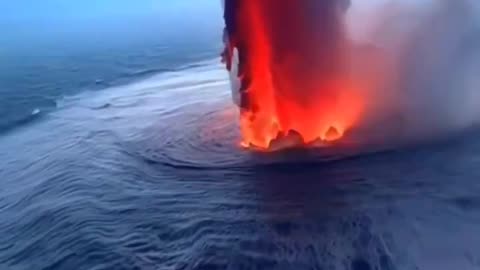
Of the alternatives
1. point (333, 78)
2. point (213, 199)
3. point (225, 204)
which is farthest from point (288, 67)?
point (225, 204)

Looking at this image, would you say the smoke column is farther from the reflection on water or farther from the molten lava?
the reflection on water

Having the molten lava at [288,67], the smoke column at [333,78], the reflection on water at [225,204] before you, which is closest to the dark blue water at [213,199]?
the reflection on water at [225,204]

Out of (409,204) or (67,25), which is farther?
(67,25)

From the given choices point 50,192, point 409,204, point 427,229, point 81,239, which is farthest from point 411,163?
point 50,192

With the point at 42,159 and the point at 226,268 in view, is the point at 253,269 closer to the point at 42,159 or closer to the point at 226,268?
the point at 226,268

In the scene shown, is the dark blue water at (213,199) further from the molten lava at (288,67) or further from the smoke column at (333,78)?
the smoke column at (333,78)
